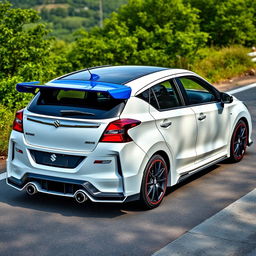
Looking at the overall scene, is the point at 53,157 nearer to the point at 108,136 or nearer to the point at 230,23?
the point at 108,136

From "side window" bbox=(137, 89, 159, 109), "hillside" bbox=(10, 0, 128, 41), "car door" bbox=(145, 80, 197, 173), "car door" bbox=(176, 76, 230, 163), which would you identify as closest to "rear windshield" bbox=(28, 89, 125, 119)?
"side window" bbox=(137, 89, 159, 109)

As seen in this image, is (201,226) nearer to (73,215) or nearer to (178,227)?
(178,227)

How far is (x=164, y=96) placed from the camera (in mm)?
7316

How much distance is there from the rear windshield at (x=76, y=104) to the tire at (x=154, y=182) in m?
0.76

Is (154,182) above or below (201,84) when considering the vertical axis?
below

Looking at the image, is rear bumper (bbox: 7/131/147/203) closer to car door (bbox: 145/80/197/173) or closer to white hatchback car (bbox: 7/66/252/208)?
white hatchback car (bbox: 7/66/252/208)

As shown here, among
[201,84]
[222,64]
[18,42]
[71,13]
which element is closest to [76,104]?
[201,84]

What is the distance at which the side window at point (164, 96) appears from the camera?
7.11 metres

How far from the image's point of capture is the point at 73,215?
679 centimetres

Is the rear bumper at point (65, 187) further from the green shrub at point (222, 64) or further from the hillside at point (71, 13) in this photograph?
the hillside at point (71, 13)

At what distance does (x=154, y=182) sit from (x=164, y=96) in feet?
3.55

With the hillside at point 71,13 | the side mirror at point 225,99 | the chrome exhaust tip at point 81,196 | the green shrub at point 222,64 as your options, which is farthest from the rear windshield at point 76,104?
the hillside at point 71,13

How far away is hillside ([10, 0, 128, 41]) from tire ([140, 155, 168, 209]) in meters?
133

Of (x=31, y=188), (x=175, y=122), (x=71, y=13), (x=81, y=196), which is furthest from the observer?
(x=71, y=13)
